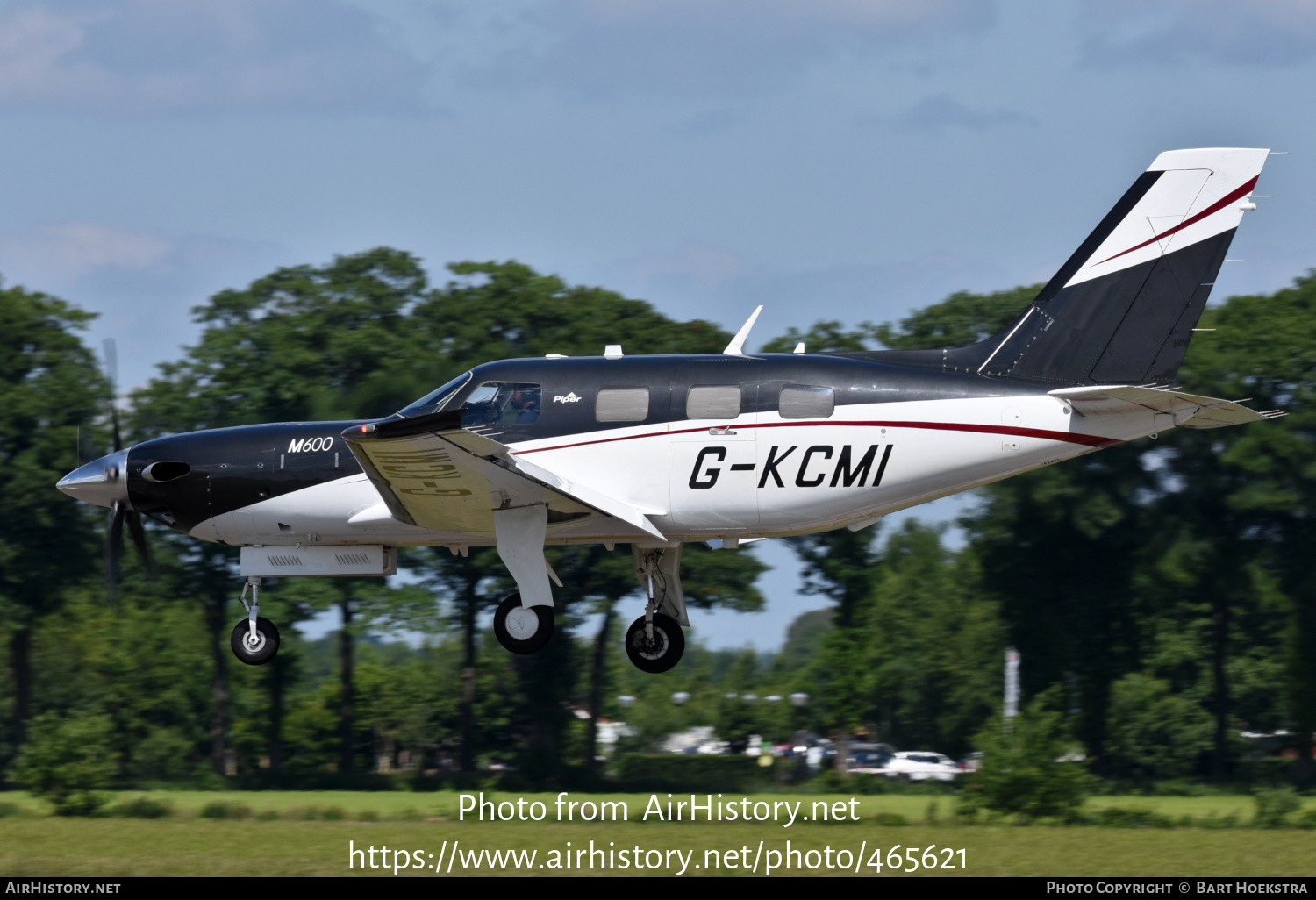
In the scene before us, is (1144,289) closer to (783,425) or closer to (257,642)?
(783,425)

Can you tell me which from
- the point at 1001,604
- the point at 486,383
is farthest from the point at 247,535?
the point at 1001,604

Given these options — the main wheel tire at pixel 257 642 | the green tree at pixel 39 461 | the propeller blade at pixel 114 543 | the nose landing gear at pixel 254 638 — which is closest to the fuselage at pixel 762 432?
the nose landing gear at pixel 254 638

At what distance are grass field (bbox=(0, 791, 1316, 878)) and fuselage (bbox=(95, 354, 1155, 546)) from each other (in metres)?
4.74

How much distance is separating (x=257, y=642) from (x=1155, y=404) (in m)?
12.0

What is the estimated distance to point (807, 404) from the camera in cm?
1789

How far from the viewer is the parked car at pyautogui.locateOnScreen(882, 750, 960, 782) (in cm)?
4941

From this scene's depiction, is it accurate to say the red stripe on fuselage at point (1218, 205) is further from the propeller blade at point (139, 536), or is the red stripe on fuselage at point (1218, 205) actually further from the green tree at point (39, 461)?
the green tree at point (39, 461)

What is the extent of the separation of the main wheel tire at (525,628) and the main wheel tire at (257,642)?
328cm

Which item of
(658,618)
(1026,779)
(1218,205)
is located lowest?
(1026,779)

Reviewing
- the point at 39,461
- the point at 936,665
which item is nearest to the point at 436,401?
the point at 39,461

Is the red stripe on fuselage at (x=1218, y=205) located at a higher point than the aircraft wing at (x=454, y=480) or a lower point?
higher

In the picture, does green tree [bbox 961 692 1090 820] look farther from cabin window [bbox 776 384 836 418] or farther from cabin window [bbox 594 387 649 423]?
cabin window [bbox 594 387 649 423]

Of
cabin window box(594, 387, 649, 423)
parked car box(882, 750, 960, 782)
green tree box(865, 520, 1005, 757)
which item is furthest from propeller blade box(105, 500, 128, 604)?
green tree box(865, 520, 1005, 757)

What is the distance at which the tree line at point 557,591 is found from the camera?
4075 cm
